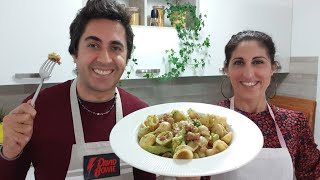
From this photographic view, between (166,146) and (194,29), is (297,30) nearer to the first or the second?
(194,29)

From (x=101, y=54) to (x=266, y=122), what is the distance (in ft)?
2.16

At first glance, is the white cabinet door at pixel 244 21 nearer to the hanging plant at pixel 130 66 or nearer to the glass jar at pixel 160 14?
the glass jar at pixel 160 14

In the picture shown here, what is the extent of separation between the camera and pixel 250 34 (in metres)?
1.17

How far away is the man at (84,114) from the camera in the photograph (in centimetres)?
96

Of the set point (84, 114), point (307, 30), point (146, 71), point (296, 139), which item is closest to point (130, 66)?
point (146, 71)

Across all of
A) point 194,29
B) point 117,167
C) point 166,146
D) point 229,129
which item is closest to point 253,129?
point 229,129

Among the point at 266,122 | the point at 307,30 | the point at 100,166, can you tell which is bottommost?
the point at 100,166

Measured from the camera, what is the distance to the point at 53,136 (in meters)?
0.97

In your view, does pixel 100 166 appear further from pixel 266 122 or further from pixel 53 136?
pixel 266 122

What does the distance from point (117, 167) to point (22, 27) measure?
73cm

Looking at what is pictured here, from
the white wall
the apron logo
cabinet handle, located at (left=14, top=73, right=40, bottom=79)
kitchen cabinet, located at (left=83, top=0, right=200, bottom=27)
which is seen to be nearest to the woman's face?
the apron logo

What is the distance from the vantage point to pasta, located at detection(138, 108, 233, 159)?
0.79 meters

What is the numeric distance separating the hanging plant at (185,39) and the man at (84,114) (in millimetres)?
682

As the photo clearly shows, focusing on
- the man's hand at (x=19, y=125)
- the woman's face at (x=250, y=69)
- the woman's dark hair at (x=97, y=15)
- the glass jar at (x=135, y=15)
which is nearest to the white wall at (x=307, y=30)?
the woman's face at (x=250, y=69)
